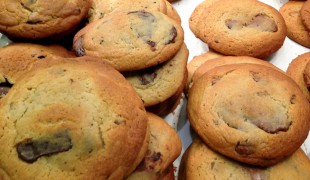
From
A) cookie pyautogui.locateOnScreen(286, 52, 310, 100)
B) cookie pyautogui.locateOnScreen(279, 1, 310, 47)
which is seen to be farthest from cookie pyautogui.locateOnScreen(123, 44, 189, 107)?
cookie pyautogui.locateOnScreen(279, 1, 310, 47)

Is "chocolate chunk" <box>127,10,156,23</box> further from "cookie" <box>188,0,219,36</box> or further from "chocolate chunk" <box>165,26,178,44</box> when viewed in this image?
"cookie" <box>188,0,219,36</box>

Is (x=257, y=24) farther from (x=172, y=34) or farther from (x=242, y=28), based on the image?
(x=172, y=34)

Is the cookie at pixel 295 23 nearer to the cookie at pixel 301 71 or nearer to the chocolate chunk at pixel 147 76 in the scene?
the cookie at pixel 301 71

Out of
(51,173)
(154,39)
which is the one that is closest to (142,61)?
(154,39)

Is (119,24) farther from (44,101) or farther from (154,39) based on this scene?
(44,101)

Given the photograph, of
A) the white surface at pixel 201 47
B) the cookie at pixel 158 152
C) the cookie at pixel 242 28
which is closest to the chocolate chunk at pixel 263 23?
the cookie at pixel 242 28

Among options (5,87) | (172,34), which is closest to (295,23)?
(172,34)
